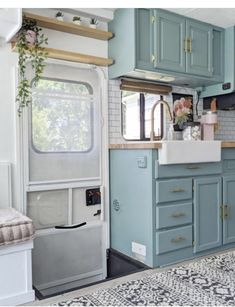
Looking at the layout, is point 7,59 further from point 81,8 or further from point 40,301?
point 40,301

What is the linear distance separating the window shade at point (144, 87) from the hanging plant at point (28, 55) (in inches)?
32.4

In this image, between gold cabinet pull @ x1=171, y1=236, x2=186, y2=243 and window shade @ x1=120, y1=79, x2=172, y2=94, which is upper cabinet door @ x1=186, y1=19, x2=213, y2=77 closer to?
window shade @ x1=120, y1=79, x2=172, y2=94

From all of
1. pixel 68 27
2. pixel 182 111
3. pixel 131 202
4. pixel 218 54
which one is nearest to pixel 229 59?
pixel 218 54

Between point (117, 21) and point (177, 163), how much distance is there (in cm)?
139

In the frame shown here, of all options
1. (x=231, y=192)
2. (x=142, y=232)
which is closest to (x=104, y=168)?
(x=142, y=232)

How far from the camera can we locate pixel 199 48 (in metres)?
3.02

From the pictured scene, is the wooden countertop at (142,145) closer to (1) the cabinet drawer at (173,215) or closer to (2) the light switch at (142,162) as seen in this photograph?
(2) the light switch at (142,162)

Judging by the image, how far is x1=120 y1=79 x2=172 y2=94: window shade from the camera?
2.99 metres

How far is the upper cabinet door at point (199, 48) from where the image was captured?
2.94m

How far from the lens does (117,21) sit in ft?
9.22

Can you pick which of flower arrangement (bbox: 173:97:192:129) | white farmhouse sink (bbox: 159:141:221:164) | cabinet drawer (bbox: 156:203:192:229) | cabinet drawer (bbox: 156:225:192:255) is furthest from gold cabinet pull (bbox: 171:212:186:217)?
flower arrangement (bbox: 173:97:192:129)

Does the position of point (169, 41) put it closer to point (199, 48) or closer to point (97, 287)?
point (199, 48)

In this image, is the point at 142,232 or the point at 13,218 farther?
the point at 142,232

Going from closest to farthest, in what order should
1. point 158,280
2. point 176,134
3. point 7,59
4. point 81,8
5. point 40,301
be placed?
point 40,301
point 158,280
point 7,59
point 81,8
point 176,134
